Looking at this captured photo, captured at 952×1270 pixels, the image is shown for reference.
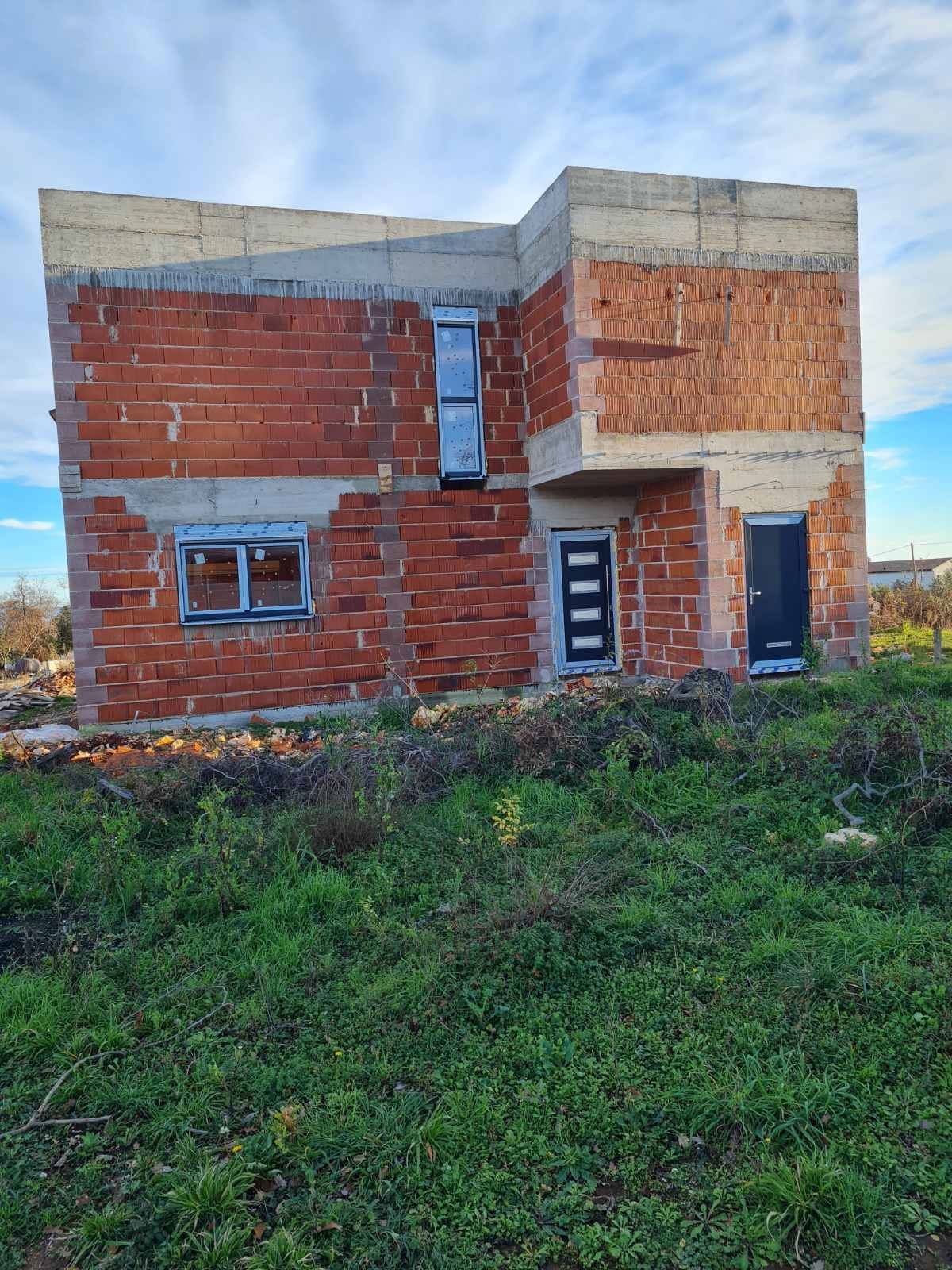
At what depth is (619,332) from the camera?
9.83m

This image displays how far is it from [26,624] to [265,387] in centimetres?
1156

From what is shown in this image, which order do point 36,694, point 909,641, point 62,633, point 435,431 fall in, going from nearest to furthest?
point 435,431 < point 36,694 < point 909,641 < point 62,633

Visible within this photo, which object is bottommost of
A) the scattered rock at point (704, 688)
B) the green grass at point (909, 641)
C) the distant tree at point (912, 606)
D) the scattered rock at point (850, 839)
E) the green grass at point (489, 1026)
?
the green grass at point (489, 1026)

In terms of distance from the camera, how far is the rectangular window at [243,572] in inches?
398

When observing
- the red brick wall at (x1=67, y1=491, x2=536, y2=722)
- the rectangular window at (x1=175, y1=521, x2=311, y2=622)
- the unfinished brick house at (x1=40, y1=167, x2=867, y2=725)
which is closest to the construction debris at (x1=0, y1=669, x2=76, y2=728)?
the red brick wall at (x1=67, y1=491, x2=536, y2=722)

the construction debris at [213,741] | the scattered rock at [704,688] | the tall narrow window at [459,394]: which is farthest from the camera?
the tall narrow window at [459,394]

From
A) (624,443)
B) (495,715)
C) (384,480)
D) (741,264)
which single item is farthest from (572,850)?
(741,264)

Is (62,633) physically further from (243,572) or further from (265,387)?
(265,387)

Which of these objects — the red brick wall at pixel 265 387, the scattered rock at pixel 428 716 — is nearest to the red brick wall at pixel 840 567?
the red brick wall at pixel 265 387

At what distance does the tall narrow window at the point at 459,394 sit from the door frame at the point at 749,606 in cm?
353

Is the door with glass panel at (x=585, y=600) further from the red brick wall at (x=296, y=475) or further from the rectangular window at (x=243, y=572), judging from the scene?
the rectangular window at (x=243, y=572)

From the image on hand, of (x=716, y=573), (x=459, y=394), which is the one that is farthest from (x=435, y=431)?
(x=716, y=573)

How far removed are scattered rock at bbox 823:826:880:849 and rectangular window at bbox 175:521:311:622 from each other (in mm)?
6876

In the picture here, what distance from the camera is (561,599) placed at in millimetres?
11664
